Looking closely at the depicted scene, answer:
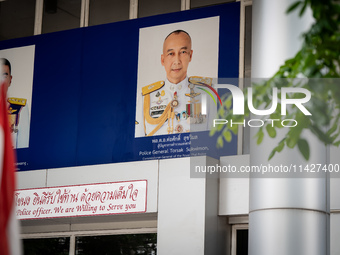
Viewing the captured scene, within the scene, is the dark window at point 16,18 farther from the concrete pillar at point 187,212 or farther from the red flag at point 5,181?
the red flag at point 5,181

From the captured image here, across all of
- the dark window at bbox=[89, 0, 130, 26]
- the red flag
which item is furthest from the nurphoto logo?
the dark window at bbox=[89, 0, 130, 26]

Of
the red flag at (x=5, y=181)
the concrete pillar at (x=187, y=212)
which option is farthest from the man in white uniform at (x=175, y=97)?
the red flag at (x=5, y=181)

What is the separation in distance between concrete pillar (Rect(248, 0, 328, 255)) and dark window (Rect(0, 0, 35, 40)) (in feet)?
18.6

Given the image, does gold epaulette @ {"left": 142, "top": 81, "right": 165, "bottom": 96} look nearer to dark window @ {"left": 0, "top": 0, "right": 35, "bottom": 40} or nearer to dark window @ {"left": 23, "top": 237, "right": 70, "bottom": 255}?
dark window @ {"left": 23, "top": 237, "right": 70, "bottom": 255}

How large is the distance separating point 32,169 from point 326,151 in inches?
207

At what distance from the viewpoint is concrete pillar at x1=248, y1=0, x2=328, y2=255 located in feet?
24.5

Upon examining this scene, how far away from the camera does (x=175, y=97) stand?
10.5 m

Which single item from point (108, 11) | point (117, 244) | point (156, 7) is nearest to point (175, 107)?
point (156, 7)

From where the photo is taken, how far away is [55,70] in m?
11.7

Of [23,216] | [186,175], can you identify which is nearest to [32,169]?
[23,216]

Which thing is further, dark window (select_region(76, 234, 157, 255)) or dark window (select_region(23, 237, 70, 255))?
dark window (select_region(23, 237, 70, 255))

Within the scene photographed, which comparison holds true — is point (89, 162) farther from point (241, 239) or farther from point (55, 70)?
point (241, 239)

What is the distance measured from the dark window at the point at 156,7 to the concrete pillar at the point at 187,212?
280cm

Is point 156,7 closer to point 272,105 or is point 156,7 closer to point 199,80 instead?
point 199,80
